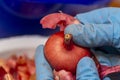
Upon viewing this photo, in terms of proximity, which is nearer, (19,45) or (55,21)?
(55,21)

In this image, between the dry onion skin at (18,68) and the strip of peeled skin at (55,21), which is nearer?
the strip of peeled skin at (55,21)

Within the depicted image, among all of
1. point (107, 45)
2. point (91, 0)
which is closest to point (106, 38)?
point (107, 45)

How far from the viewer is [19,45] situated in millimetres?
828

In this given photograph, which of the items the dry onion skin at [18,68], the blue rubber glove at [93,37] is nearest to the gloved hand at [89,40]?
the blue rubber glove at [93,37]

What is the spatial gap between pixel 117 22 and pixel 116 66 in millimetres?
107

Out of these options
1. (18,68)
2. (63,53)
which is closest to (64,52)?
(63,53)

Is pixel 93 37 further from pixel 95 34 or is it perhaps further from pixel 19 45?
pixel 19 45

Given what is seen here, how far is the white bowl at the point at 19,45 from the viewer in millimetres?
815

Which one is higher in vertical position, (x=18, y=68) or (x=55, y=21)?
(x=55, y=21)

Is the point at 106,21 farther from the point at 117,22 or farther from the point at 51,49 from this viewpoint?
the point at 51,49

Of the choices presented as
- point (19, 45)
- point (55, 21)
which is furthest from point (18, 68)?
point (55, 21)

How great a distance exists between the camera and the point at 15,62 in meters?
0.79

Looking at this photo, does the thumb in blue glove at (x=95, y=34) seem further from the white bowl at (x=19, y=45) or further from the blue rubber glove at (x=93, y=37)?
the white bowl at (x=19, y=45)

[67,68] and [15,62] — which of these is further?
[15,62]
